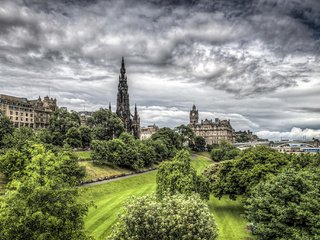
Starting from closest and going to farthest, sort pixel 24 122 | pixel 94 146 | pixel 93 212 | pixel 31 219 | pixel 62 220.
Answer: pixel 31 219, pixel 62 220, pixel 93 212, pixel 94 146, pixel 24 122

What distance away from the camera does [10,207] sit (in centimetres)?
1830

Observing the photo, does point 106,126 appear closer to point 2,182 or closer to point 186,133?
point 2,182

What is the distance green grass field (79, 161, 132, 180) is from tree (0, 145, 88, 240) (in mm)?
42494

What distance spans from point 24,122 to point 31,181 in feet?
370

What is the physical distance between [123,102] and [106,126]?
29.7 metres

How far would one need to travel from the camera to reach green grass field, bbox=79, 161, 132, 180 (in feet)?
212

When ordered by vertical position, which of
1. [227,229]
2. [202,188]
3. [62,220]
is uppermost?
[62,220]

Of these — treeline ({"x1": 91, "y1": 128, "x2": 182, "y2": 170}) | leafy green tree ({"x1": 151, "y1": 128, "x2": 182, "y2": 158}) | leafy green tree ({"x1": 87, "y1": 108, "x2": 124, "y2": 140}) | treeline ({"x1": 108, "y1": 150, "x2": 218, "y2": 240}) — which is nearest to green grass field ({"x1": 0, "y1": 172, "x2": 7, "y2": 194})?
treeline ({"x1": 91, "y1": 128, "x2": 182, "y2": 170})

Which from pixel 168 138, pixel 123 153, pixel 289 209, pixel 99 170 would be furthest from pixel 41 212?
pixel 168 138

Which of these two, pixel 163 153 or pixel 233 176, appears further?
pixel 163 153

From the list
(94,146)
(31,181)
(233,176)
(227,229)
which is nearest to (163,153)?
(94,146)

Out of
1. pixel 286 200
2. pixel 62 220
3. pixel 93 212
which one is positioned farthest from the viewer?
pixel 93 212

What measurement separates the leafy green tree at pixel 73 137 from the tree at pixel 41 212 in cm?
6380

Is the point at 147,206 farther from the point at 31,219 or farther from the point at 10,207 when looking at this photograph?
the point at 10,207
